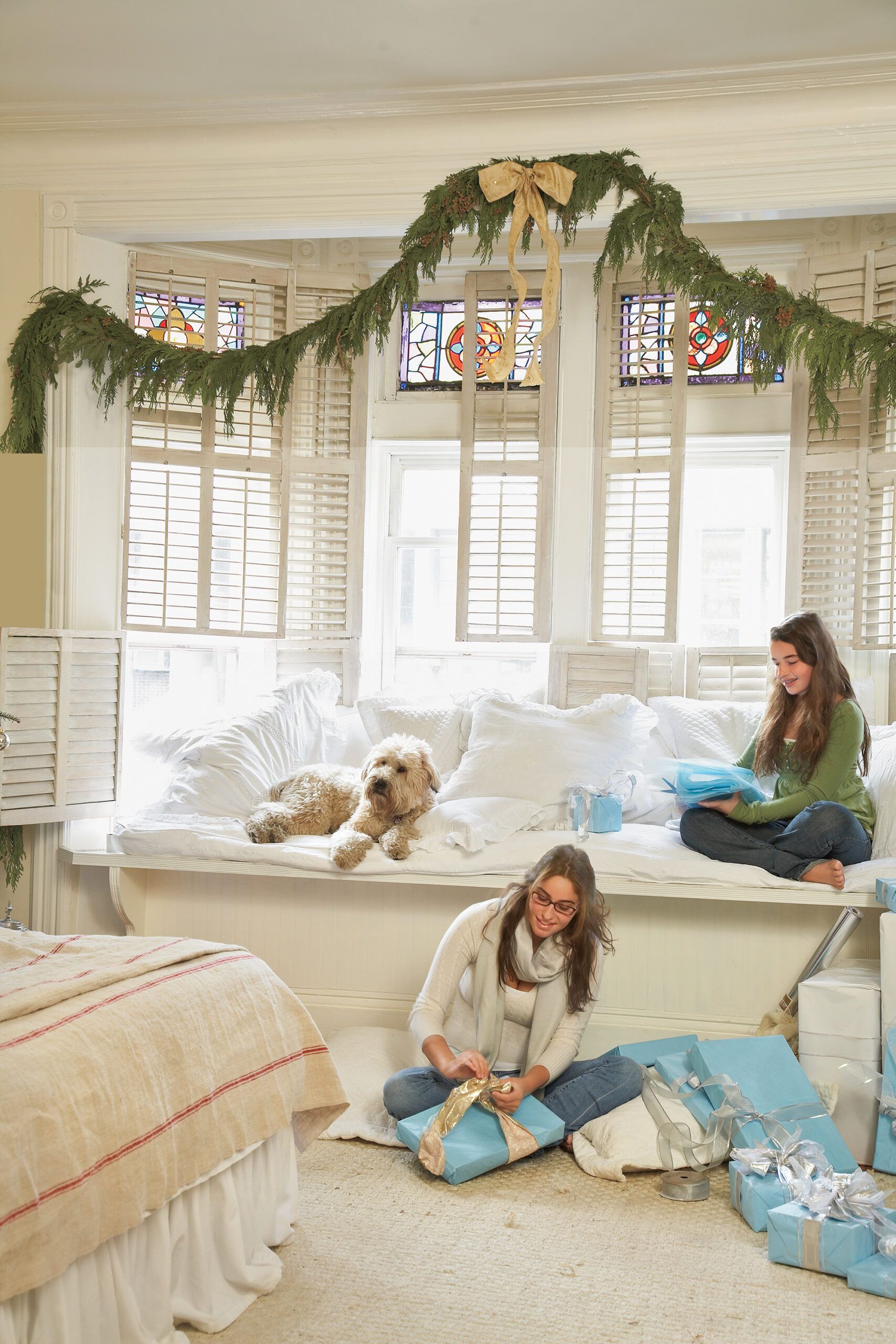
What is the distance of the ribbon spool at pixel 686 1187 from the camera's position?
94.7 inches

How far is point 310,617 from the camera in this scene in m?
4.27

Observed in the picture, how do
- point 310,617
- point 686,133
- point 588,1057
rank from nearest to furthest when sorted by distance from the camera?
point 588,1057 → point 686,133 → point 310,617

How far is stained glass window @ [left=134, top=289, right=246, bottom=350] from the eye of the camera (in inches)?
168

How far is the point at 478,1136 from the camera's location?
248 centimetres

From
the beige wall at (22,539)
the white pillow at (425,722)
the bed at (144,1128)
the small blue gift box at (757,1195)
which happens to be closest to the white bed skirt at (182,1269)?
the bed at (144,1128)

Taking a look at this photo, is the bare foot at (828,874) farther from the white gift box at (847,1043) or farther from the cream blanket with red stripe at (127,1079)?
the cream blanket with red stripe at (127,1079)

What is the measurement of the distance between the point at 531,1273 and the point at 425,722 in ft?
6.53

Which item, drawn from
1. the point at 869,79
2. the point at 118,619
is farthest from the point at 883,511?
the point at 118,619

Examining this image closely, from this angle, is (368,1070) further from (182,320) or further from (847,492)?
(182,320)

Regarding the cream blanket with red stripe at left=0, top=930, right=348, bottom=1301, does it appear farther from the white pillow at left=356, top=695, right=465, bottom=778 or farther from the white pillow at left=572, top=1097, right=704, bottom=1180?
the white pillow at left=356, top=695, right=465, bottom=778

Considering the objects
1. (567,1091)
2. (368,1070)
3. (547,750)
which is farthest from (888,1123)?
(547,750)

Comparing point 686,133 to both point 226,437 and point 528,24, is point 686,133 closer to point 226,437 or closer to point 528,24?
point 528,24

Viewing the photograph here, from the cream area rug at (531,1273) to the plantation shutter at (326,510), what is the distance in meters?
2.13

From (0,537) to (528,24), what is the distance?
7.55ft
